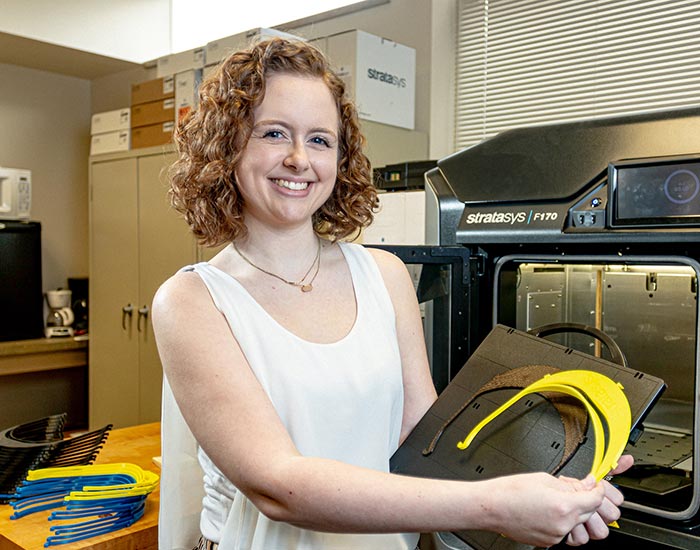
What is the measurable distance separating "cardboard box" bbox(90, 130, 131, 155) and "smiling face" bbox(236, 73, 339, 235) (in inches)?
116

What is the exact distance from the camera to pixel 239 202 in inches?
42.1

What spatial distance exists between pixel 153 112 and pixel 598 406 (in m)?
3.10

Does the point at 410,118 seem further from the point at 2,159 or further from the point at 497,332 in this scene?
the point at 2,159

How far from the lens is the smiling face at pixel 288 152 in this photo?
3.26ft

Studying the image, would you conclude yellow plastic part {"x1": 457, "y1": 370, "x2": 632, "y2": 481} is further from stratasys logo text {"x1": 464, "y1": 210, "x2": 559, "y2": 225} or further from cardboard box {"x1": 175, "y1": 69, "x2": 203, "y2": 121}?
cardboard box {"x1": 175, "y1": 69, "x2": 203, "y2": 121}

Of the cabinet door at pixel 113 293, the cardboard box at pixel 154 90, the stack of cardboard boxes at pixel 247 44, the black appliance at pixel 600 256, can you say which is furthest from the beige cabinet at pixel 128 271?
the black appliance at pixel 600 256

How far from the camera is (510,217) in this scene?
4.28ft

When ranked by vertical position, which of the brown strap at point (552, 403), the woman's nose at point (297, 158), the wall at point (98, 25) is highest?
the wall at point (98, 25)

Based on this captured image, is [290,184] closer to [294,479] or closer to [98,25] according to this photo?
[294,479]

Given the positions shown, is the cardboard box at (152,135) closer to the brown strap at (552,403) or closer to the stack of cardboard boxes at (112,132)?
the stack of cardboard boxes at (112,132)

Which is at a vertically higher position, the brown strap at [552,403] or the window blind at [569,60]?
the window blind at [569,60]

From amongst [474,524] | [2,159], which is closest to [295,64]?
[474,524]

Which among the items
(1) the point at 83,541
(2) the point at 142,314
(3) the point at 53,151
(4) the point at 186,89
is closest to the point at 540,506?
(1) the point at 83,541

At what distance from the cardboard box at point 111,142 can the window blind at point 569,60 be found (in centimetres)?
176
